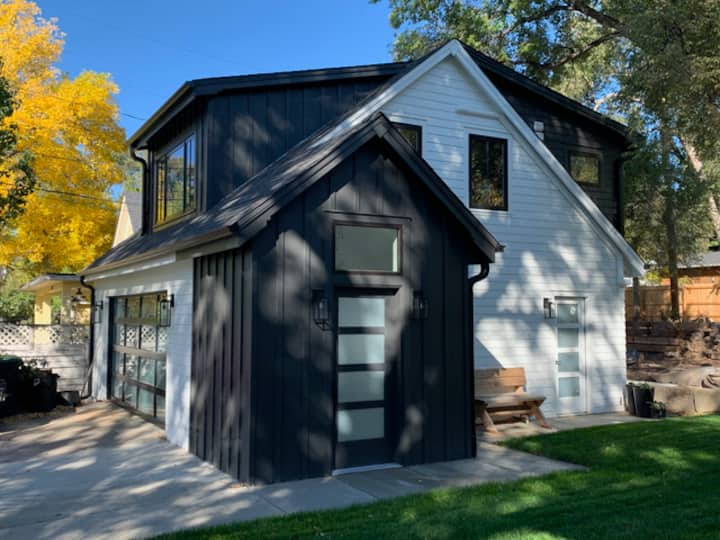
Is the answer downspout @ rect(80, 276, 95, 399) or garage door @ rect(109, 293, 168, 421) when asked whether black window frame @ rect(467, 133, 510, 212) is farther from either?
downspout @ rect(80, 276, 95, 399)

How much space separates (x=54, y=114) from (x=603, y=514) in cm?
2209

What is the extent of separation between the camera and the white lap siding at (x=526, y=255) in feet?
37.6

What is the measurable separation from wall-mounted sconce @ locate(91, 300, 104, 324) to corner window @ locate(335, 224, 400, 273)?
8424 mm

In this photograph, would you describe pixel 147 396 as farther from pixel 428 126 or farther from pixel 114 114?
pixel 114 114

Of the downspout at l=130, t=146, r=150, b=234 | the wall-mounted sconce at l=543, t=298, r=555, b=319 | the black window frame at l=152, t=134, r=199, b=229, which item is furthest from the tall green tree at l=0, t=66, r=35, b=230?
the wall-mounted sconce at l=543, t=298, r=555, b=319

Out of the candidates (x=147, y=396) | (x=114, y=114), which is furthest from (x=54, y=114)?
(x=147, y=396)

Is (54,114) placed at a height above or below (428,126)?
above

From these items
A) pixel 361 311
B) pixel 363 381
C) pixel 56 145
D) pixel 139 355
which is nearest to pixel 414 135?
pixel 361 311

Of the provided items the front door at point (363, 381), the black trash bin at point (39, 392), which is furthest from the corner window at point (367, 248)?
the black trash bin at point (39, 392)

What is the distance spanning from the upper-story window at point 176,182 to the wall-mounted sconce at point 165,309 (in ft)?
4.64

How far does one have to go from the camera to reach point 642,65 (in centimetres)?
1126

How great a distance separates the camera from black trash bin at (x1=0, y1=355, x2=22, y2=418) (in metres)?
11.6

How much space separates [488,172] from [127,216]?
1801cm

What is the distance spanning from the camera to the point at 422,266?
27.6ft
